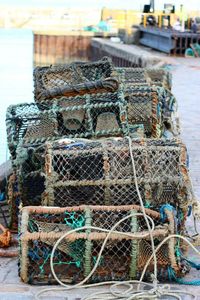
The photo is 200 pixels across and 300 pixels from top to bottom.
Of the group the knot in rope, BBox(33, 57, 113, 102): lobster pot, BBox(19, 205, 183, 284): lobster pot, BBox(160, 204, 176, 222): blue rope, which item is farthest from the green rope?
BBox(33, 57, 113, 102): lobster pot

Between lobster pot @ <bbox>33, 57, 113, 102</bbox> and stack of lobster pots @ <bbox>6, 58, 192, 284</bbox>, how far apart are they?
34 centimetres

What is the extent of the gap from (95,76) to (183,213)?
2142mm

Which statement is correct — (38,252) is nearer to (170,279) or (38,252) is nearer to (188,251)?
(170,279)

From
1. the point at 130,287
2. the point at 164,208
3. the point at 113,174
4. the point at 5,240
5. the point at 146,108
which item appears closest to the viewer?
the point at 130,287

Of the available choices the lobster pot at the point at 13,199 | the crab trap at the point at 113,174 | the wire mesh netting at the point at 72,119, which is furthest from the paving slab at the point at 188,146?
the wire mesh netting at the point at 72,119

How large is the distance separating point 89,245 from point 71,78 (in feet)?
7.76

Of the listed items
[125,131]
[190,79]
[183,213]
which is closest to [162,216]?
[183,213]

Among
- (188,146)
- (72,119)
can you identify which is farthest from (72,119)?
(188,146)

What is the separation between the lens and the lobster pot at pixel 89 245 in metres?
3.85

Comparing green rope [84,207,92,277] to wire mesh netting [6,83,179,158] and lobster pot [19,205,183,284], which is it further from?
wire mesh netting [6,83,179,158]

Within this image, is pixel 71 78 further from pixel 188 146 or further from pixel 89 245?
pixel 188 146

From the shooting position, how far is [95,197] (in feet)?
13.9

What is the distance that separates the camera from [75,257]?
3949mm

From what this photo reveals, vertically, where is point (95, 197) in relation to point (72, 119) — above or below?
below
